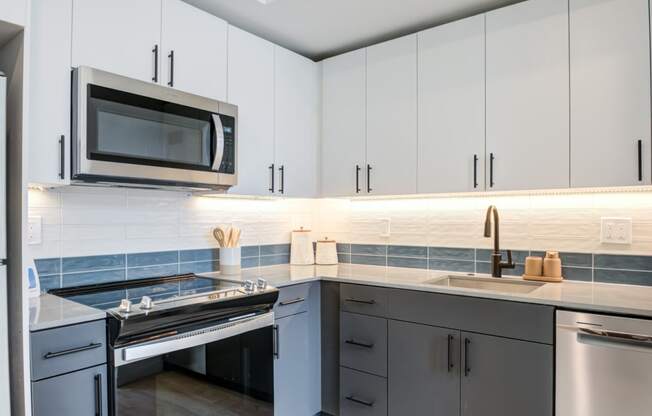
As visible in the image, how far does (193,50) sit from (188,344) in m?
1.35

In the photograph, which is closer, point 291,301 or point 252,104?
point 291,301

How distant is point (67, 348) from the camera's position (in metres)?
1.39

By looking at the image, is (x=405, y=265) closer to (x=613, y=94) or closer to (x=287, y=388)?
(x=287, y=388)

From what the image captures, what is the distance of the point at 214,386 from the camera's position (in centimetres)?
183

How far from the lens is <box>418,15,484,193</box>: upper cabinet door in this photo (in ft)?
7.22

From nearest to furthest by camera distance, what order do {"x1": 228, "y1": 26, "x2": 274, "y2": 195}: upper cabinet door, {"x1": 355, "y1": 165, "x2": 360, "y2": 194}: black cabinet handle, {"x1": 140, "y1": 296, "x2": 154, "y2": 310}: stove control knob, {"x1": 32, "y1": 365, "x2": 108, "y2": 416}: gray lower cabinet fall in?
1. {"x1": 32, "y1": 365, "x2": 108, "y2": 416}: gray lower cabinet
2. {"x1": 140, "y1": 296, "x2": 154, "y2": 310}: stove control knob
3. {"x1": 228, "y1": 26, "x2": 274, "y2": 195}: upper cabinet door
4. {"x1": 355, "y1": 165, "x2": 360, "y2": 194}: black cabinet handle

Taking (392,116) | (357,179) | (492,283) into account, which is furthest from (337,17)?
(492,283)

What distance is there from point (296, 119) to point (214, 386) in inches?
61.5

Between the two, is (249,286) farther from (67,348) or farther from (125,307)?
(67,348)

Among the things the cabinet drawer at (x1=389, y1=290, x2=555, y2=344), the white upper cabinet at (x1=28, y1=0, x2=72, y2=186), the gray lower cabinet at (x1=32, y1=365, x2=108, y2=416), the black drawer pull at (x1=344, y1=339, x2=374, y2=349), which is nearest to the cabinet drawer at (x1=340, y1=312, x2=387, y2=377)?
the black drawer pull at (x1=344, y1=339, x2=374, y2=349)

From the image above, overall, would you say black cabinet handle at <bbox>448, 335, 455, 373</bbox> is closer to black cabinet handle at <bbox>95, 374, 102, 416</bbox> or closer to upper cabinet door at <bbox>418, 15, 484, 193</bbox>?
upper cabinet door at <bbox>418, 15, 484, 193</bbox>

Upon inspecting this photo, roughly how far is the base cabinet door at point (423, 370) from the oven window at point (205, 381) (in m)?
0.59

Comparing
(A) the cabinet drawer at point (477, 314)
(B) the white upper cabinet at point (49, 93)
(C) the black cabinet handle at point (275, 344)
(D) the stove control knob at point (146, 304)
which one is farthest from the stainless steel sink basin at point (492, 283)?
(B) the white upper cabinet at point (49, 93)

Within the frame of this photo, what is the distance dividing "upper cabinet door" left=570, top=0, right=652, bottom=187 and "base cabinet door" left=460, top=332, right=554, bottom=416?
0.77 m
